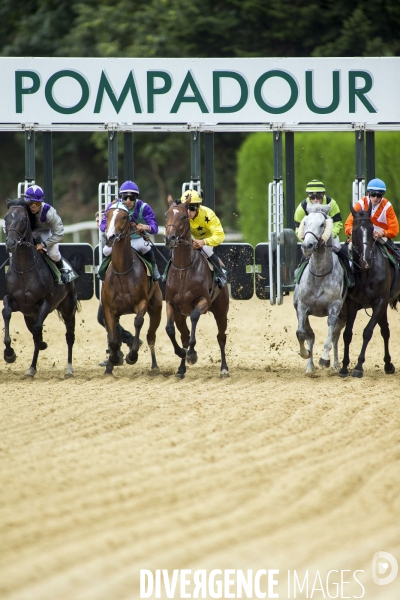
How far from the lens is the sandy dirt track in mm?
3924

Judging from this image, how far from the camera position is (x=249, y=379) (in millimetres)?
9039

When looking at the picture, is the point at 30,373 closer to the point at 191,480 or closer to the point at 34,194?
the point at 34,194

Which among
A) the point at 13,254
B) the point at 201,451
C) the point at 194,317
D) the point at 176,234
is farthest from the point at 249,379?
the point at 201,451

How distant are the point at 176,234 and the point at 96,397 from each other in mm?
1725

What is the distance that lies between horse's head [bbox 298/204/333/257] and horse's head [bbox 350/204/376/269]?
254 mm

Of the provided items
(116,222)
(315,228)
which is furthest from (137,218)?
(315,228)

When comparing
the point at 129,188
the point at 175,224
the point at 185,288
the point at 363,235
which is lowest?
the point at 185,288

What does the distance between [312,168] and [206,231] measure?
11814mm

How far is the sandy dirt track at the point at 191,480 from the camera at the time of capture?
392 cm

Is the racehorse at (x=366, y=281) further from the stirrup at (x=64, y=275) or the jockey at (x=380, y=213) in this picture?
the stirrup at (x=64, y=275)

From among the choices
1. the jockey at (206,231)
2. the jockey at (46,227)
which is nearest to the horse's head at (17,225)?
the jockey at (46,227)

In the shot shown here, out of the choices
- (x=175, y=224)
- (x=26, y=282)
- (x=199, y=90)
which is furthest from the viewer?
(x=199, y=90)

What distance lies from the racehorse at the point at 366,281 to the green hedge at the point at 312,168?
34.8 feet

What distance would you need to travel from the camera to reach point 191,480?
5.06 m
